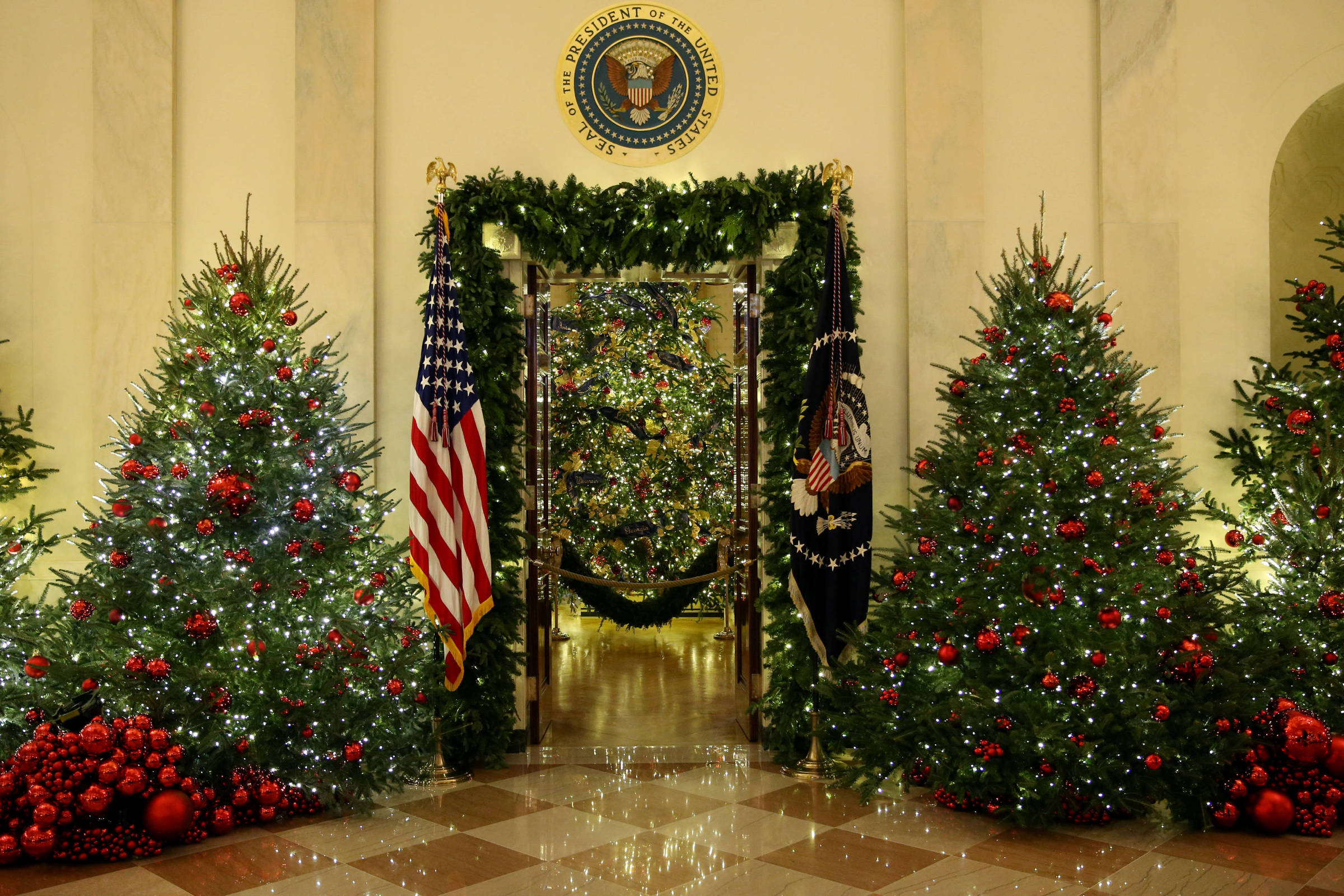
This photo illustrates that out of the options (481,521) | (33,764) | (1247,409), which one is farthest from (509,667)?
(1247,409)

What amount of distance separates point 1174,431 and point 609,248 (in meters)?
3.90

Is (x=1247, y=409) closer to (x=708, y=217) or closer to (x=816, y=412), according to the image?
(x=816, y=412)

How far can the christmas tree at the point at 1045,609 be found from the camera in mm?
4457

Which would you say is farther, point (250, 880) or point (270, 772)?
point (270, 772)

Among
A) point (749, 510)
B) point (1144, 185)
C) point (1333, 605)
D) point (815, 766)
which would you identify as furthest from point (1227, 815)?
point (1144, 185)

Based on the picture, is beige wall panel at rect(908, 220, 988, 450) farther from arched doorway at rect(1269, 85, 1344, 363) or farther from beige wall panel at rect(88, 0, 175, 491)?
beige wall panel at rect(88, 0, 175, 491)

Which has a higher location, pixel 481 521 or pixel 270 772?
pixel 481 521

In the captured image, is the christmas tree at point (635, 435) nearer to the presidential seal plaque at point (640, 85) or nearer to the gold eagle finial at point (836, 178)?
the presidential seal plaque at point (640, 85)

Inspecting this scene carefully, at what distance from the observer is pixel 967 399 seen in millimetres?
5215

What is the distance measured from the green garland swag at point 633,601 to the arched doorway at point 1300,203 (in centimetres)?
540

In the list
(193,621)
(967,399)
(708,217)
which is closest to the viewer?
(193,621)

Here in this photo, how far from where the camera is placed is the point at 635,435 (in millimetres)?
10211

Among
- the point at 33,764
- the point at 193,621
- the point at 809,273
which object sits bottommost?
the point at 33,764

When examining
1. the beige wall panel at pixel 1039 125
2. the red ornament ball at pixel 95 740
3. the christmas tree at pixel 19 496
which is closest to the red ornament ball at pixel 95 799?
the red ornament ball at pixel 95 740
